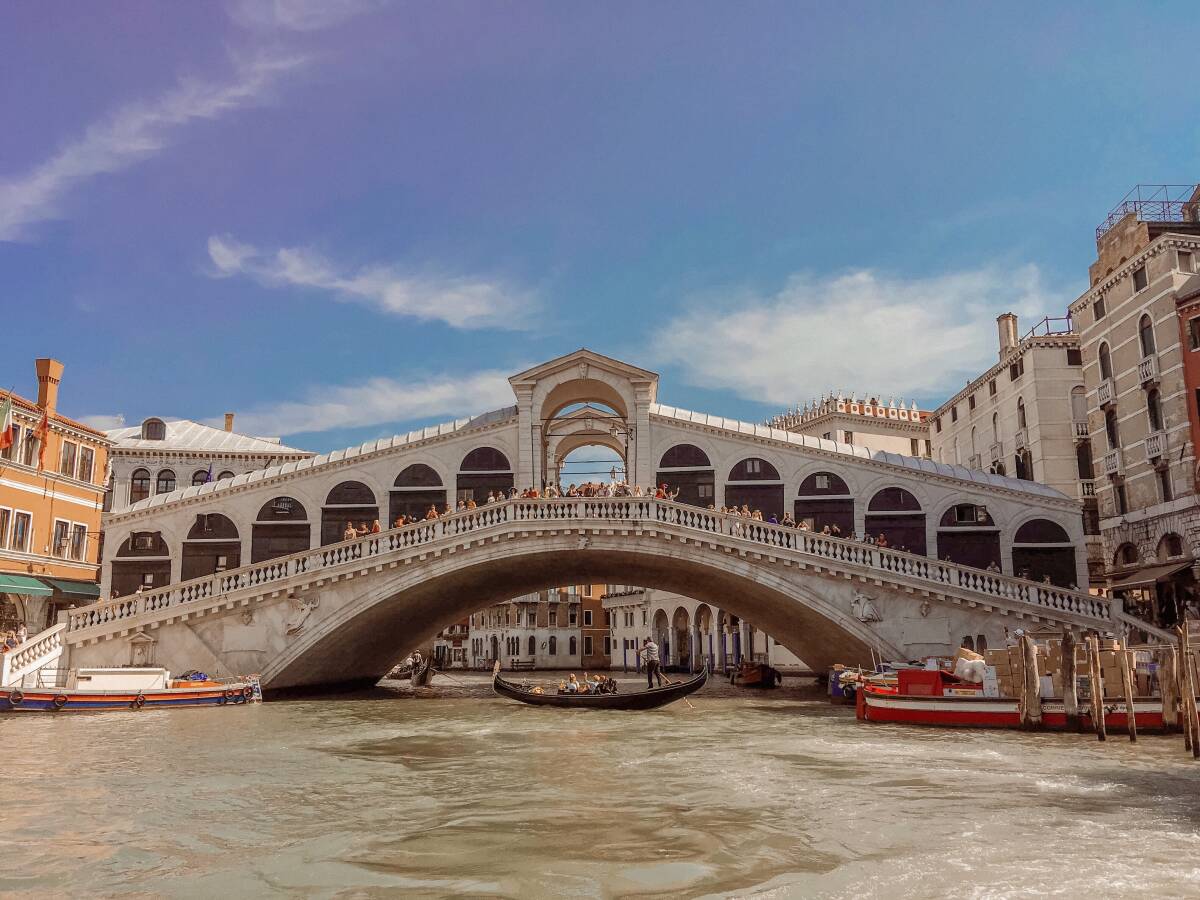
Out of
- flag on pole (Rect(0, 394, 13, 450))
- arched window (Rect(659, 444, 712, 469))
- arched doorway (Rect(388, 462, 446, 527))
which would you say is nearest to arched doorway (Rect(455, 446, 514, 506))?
arched doorway (Rect(388, 462, 446, 527))

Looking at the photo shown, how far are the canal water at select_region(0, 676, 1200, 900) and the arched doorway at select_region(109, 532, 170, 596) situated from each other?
1157 centimetres

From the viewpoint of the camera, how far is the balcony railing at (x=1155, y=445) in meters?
23.0

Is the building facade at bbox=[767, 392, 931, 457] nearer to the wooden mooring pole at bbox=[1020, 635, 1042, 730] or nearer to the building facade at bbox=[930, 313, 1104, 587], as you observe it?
the building facade at bbox=[930, 313, 1104, 587]

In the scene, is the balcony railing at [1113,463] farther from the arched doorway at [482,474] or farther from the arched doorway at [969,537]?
the arched doorway at [482,474]

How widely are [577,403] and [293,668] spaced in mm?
12127

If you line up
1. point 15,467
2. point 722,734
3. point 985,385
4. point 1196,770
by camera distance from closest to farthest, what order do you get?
point 1196,770 < point 722,734 < point 15,467 < point 985,385

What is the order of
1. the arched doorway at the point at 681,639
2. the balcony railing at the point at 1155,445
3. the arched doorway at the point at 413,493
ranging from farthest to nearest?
the arched doorway at the point at 681,639, the arched doorway at the point at 413,493, the balcony railing at the point at 1155,445

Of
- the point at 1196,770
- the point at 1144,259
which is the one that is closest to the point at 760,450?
the point at 1144,259

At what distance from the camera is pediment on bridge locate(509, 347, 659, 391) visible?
26969 millimetres

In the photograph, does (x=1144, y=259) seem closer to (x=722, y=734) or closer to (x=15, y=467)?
(x=722, y=734)

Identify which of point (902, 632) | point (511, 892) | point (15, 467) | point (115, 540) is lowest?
point (511, 892)

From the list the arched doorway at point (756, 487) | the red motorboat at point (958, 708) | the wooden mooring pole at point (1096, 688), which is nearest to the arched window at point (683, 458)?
the arched doorway at point (756, 487)

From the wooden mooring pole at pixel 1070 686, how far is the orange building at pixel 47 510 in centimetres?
2330

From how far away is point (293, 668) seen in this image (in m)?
23.3
